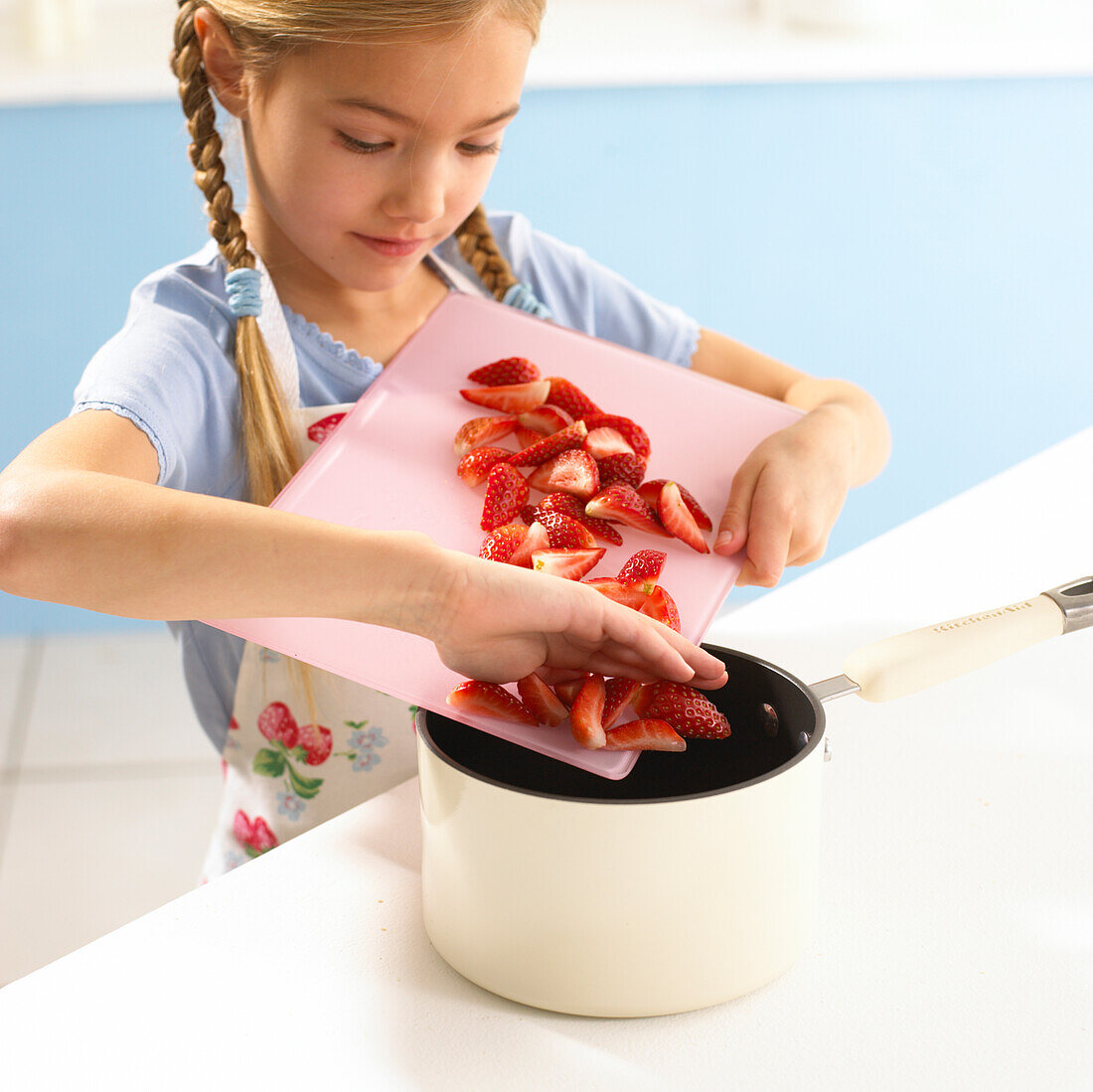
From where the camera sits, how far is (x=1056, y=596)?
2.12 ft

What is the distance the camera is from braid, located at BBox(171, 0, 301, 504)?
92 cm

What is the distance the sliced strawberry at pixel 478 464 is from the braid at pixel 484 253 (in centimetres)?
37

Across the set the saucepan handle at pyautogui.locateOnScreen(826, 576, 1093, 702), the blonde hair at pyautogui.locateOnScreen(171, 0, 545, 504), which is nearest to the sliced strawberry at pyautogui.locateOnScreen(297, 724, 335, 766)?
the blonde hair at pyautogui.locateOnScreen(171, 0, 545, 504)

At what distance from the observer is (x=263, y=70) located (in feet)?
2.80

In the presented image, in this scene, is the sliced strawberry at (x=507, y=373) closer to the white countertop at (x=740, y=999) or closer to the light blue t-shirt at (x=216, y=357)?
the light blue t-shirt at (x=216, y=357)

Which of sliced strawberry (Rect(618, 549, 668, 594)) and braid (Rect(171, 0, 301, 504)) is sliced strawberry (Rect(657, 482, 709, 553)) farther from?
braid (Rect(171, 0, 301, 504))

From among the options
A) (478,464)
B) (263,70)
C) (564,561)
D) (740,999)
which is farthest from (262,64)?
(740,999)

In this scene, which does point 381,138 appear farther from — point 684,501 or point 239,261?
point 684,501

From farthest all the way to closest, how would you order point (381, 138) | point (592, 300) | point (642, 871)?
point (592, 300) < point (381, 138) < point (642, 871)

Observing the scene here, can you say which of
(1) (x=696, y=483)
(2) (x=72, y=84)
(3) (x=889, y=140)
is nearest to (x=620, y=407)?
(1) (x=696, y=483)

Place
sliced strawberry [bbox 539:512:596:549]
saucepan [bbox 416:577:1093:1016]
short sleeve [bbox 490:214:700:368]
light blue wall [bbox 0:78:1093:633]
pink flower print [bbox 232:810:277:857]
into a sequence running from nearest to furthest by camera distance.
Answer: saucepan [bbox 416:577:1093:1016]
sliced strawberry [bbox 539:512:596:549]
pink flower print [bbox 232:810:277:857]
short sleeve [bbox 490:214:700:368]
light blue wall [bbox 0:78:1093:633]

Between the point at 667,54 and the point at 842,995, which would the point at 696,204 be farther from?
the point at 842,995

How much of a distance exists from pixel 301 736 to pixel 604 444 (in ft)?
1.24

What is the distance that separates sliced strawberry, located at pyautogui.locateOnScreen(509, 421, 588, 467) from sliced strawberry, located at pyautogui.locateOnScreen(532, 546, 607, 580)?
0.11 metres
